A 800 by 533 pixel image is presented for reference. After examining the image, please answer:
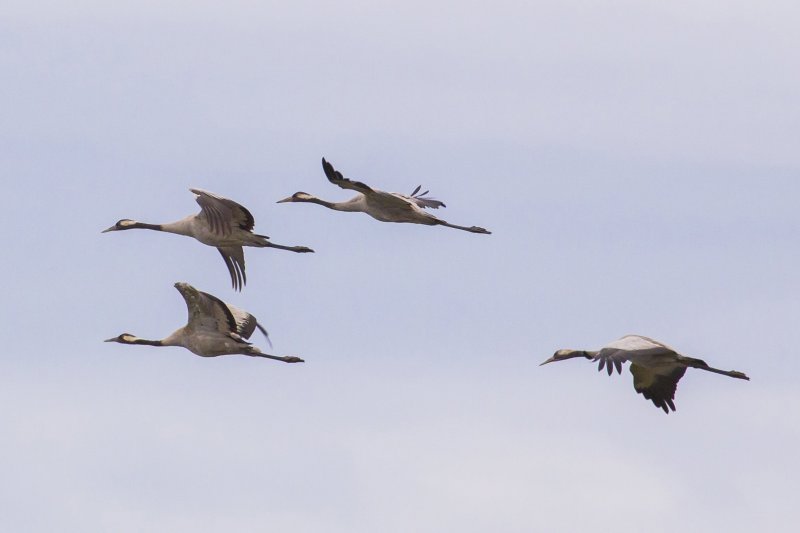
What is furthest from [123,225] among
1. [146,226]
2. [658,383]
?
[658,383]

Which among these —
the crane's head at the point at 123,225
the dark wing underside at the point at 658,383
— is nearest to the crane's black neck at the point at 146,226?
the crane's head at the point at 123,225

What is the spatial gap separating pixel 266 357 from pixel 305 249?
2.79 m

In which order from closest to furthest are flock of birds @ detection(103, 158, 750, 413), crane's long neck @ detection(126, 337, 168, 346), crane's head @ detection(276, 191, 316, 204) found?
flock of birds @ detection(103, 158, 750, 413)
crane's long neck @ detection(126, 337, 168, 346)
crane's head @ detection(276, 191, 316, 204)

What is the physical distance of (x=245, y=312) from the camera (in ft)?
94.5

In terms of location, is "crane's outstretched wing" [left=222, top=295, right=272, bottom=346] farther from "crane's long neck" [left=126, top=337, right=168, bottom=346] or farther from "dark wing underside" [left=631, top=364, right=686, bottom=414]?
"dark wing underside" [left=631, top=364, right=686, bottom=414]

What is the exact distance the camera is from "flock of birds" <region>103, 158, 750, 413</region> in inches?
1072

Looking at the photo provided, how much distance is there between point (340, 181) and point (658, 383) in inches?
199

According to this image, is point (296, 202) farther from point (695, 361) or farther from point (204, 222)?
point (695, 361)

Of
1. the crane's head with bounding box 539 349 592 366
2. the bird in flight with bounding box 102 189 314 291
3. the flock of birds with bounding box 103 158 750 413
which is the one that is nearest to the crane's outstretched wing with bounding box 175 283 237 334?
the flock of birds with bounding box 103 158 750 413

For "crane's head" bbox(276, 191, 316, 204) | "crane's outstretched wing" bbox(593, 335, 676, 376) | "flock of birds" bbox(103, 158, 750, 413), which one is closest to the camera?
"crane's outstretched wing" bbox(593, 335, 676, 376)

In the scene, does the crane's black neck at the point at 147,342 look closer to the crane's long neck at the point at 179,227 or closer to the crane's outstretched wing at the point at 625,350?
the crane's long neck at the point at 179,227

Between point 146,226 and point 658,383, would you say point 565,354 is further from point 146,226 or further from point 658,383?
point 146,226

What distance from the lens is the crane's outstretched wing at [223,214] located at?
94.0ft

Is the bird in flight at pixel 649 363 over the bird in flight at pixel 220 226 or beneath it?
beneath
